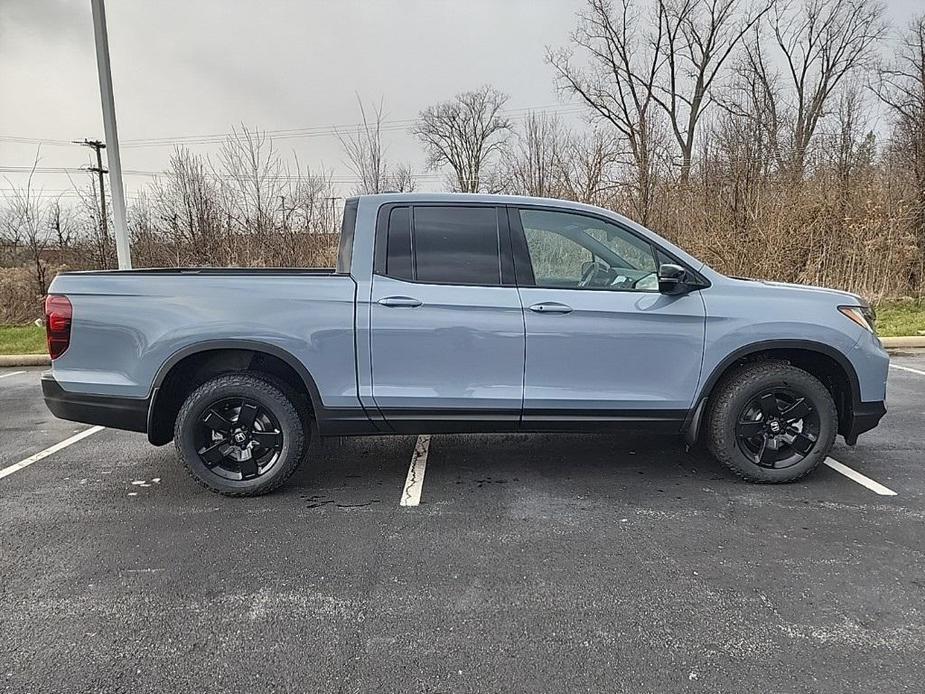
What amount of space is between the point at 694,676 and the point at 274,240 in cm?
1384

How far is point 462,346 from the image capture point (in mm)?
3707

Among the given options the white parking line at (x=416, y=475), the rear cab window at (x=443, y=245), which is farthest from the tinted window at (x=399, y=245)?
the white parking line at (x=416, y=475)

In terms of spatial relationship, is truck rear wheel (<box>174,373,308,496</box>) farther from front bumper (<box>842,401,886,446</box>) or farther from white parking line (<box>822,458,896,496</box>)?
white parking line (<box>822,458,896,496</box>)

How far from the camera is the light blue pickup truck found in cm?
367

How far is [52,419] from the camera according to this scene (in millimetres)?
5988

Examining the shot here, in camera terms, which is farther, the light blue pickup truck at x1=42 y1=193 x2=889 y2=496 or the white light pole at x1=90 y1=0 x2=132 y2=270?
the white light pole at x1=90 y1=0 x2=132 y2=270

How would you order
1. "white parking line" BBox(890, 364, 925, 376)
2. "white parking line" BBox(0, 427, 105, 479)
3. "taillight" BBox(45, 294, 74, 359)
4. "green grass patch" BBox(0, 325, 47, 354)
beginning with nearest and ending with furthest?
"taillight" BBox(45, 294, 74, 359) < "white parking line" BBox(0, 427, 105, 479) < "white parking line" BBox(890, 364, 925, 376) < "green grass patch" BBox(0, 325, 47, 354)

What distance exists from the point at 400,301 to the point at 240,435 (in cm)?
136

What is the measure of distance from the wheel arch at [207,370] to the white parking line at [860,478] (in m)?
3.66

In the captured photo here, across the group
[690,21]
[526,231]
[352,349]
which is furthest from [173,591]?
[690,21]

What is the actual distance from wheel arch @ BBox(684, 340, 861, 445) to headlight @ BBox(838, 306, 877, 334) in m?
0.26

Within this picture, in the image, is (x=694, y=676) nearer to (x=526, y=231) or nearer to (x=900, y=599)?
(x=900, y=599)

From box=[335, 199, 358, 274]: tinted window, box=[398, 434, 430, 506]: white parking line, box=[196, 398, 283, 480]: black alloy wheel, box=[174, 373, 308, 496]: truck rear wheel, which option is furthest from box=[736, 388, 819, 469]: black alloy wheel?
box=[196, 398, 283, 480]: black alloy wheel

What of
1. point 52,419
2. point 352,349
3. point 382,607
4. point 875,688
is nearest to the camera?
point 875,688
